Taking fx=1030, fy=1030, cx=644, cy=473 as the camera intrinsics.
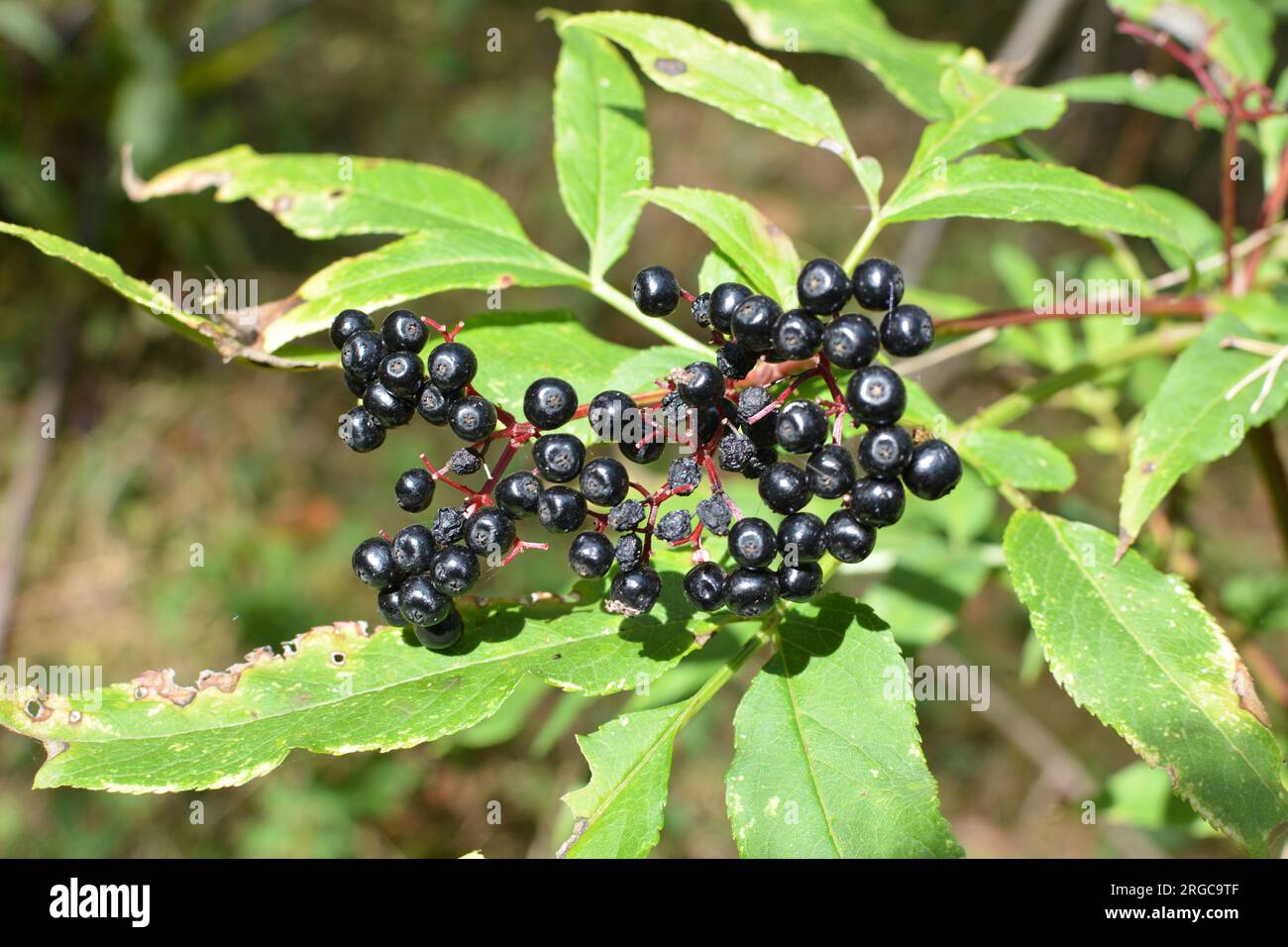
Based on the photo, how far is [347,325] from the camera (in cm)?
174

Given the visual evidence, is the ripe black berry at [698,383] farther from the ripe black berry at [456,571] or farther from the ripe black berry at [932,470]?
the ripe black berry at [456,571]

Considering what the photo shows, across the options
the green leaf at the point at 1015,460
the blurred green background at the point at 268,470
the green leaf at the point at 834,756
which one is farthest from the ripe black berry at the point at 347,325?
the blurred green background at the point at 268,470

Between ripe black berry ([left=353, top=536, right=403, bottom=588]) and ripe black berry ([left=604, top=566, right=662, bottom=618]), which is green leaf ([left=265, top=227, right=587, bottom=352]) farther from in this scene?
ripe black berry ([left=604, top=566, right=662, bottom=618])

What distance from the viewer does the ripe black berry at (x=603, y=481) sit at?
164cm

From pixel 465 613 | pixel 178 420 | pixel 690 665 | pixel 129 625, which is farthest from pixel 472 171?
pixel 465 613

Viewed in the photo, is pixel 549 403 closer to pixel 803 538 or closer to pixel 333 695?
pixel 803 538

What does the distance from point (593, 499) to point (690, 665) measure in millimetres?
1411

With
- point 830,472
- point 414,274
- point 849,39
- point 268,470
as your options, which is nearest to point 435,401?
point 414,274

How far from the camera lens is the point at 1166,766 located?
1.56m

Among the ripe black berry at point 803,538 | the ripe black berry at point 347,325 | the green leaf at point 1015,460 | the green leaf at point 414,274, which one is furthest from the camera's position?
the green leaf at point 1015,460

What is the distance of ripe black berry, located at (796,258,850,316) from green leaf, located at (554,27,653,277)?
75 cm

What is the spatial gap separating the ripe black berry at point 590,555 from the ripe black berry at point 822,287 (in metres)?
0.50

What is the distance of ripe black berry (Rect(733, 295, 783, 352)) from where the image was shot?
157 cm

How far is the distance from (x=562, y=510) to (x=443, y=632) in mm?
362
